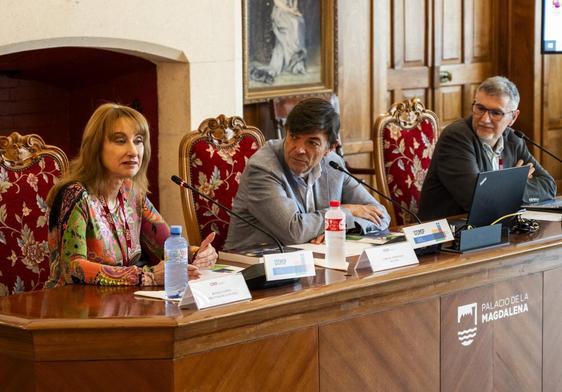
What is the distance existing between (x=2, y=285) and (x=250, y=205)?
0.79 metres

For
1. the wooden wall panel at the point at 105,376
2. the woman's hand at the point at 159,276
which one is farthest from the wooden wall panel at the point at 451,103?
the wooden wall panel at the point at 105,376

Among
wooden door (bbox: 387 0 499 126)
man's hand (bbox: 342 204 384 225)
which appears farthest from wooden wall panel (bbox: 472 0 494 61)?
man's hand (bbox: 342 204 384 225)

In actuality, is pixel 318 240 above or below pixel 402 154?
below

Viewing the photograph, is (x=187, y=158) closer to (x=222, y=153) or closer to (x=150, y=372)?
(x=222, y=153)

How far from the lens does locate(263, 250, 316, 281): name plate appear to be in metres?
2.42

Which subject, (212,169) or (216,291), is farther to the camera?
(212,169)

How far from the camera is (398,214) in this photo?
4238 millimetres

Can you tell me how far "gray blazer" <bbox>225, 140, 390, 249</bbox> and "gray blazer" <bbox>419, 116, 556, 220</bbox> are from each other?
52 cm

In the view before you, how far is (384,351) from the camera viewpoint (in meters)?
2.60

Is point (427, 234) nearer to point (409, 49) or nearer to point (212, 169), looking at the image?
point (212, 169)

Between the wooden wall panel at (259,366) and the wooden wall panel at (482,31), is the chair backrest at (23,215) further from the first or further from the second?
the wooden wall panel at (482,31)

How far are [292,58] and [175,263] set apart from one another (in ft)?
10.5

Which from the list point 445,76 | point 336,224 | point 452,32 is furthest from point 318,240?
point 452,32

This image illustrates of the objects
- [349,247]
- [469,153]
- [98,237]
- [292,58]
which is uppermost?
[292,58]
